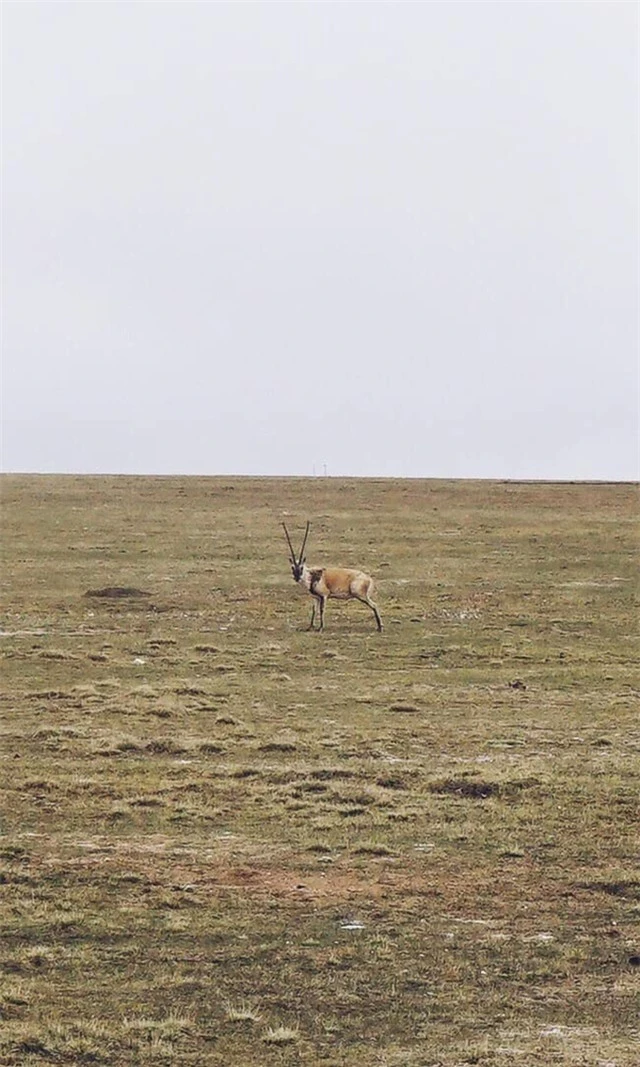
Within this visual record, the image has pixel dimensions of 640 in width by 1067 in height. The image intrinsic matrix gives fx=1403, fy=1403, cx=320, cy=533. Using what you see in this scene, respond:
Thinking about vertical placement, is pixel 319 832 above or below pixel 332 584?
below

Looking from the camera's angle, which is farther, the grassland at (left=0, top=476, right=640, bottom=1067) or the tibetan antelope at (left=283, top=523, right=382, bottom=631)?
the tibetan antelope at (left=283, top=523, right=382, bottom=631)

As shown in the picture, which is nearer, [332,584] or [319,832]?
[319,832]

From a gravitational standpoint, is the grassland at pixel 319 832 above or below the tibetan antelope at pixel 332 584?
below

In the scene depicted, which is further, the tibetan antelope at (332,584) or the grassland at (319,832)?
the tibetan antelope at (332,584)

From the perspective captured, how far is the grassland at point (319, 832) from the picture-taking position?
824 cm

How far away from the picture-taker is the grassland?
8.24 metres

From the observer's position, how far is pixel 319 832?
12695 millimetres

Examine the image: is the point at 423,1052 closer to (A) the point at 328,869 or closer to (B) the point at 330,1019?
(B) the point at 330,1019

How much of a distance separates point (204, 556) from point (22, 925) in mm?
30793

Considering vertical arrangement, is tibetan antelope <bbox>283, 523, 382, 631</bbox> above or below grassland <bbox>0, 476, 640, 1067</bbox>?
above

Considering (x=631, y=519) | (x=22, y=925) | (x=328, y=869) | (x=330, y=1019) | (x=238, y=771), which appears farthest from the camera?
(x=631, y=519)

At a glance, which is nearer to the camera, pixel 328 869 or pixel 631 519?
pixel 328 869

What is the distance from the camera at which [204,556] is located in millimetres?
40688

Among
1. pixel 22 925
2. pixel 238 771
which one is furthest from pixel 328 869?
pixel 238 771
